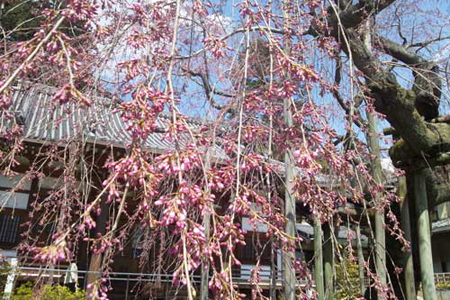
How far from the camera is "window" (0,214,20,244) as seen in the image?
6910mm

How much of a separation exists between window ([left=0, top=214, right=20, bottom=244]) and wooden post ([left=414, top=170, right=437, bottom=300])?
628cm

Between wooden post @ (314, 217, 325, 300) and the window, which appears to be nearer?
wooden post @ (314, 217, 325, 300)

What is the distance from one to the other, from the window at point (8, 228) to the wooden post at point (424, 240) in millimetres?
6279

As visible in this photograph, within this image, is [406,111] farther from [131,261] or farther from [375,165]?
[131,261]

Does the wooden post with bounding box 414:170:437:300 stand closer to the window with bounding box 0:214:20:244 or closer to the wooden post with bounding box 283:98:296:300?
the wooden post with bounding box 283:98:296:300

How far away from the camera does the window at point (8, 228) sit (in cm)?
691

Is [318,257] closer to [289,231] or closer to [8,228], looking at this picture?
[289,231]

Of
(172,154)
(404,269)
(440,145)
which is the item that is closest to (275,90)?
A: (172,154)

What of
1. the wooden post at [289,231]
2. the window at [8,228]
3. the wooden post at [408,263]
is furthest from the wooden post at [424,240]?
the window at [8,228]

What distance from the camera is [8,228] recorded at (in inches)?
275

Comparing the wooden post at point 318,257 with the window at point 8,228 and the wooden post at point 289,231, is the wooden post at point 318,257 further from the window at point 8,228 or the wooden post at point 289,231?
the window at point 8,228

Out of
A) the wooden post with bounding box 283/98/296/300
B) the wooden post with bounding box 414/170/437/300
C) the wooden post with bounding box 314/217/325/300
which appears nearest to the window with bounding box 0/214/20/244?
the wooden post with bounding box 314/217/325/300

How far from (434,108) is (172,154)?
444cm

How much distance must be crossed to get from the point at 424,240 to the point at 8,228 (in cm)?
659
